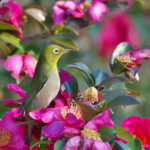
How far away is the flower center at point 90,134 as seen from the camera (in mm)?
808

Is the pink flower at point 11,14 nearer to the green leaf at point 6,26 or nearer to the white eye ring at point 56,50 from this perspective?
the green leaf at point 6,26

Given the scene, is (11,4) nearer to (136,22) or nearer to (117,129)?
(117,129)

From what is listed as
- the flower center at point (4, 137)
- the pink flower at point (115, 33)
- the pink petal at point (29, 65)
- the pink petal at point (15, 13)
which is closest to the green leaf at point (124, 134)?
the flower center at point (4, 137)

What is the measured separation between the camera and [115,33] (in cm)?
229

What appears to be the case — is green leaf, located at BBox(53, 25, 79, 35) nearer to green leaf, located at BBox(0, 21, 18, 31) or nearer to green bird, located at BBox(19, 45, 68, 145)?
green leaf, located at BBox(0, 21, 18, 31)

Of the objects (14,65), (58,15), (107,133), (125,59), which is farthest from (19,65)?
(107,133)

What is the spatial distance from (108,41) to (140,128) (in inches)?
57.7

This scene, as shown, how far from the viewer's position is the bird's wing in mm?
914

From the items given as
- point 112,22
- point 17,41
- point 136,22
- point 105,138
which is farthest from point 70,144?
point 136,22

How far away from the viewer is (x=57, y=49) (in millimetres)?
994

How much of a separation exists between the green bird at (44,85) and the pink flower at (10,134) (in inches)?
0.9

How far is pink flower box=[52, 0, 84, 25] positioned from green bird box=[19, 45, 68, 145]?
1.40ft

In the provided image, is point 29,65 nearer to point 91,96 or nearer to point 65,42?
point 65,42

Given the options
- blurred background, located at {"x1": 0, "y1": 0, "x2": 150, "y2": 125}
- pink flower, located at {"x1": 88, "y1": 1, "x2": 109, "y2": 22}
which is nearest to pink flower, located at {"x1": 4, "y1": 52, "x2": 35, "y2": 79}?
pink flower, located at {"x1": 88, "y1": 1, "x2": 109, "y2": 22}
